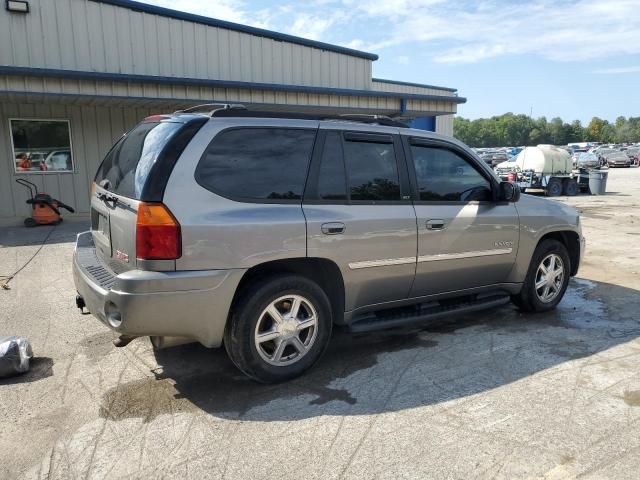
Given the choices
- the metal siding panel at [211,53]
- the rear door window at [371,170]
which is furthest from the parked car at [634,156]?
the rear door window at [371,170]

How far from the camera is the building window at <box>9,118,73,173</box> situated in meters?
11.9

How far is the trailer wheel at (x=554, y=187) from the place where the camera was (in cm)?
2227

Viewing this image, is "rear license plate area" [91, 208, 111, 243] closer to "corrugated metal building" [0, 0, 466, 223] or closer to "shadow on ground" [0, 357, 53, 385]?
"shadow on ground" [0, 357, 53, 385]

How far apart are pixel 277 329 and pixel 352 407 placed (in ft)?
2.46

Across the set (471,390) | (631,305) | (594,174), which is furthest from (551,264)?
(594,174)

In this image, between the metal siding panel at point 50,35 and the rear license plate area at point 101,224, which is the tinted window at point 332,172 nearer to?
the rear license plate area at point 101,224

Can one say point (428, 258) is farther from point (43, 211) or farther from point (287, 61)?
point (287, 61)

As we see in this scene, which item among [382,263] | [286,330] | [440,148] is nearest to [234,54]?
[440,148]

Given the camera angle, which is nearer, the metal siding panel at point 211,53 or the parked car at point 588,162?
the metal siding panel at point 211,53

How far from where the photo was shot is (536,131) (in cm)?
13812

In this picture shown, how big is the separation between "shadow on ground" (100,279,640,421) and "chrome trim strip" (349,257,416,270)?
0.79 meters

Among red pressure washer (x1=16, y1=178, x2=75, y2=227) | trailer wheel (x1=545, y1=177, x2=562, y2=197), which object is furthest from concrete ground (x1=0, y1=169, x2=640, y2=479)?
trailer wheel (x1=545, y1=177, x2=562, y2=197)

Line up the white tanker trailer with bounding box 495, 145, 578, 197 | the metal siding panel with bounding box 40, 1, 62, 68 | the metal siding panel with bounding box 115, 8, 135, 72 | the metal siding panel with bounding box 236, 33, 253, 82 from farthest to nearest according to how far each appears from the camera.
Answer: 1. the white tanker trailer with bounding box 495, 145, 578, 197
2. the metal siding panel with bounding box 236, 33, 253, 82
3. the metal siding panel with bounding box 115, 8, 135, 72
4. the metal siding panel with bounding box 40, 1, 62, 68

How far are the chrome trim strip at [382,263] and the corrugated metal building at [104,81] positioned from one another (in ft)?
28.7
